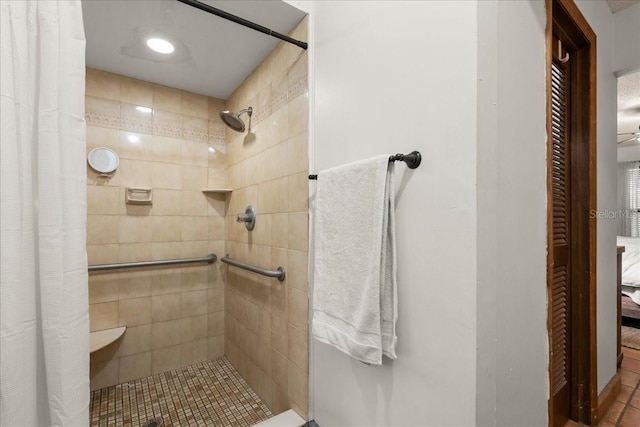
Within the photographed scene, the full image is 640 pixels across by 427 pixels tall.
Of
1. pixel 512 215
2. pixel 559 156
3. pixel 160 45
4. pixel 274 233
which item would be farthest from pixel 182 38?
pixel 559 156

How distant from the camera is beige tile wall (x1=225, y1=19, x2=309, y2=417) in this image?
4.74 feet

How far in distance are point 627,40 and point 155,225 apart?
9.84 feet

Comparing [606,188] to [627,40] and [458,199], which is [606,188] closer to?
[627,40]

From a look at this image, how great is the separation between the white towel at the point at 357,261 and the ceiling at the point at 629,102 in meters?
2.60

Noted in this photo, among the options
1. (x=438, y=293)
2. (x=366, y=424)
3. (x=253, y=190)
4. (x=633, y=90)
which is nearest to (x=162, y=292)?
(x=253, y=190)

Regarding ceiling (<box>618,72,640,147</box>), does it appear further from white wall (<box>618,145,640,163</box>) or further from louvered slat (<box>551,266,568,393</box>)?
louvered slat (<box>551,266,568,393</box>)

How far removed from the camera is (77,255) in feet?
2.70

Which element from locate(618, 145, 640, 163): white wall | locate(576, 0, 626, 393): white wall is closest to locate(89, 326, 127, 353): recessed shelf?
locate(576, 0, 626, 393): white wall

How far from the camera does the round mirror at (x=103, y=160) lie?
1903 mm

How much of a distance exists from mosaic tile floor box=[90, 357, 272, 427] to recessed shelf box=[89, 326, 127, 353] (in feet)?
1.14

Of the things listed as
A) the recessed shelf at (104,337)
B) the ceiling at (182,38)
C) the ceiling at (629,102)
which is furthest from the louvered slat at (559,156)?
the recessed shelf at (104,337)

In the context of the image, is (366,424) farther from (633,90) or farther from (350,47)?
(633,90)

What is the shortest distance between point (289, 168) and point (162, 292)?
1.37 meters

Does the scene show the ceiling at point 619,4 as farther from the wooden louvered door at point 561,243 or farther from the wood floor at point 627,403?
the wood floor at point 627,403
